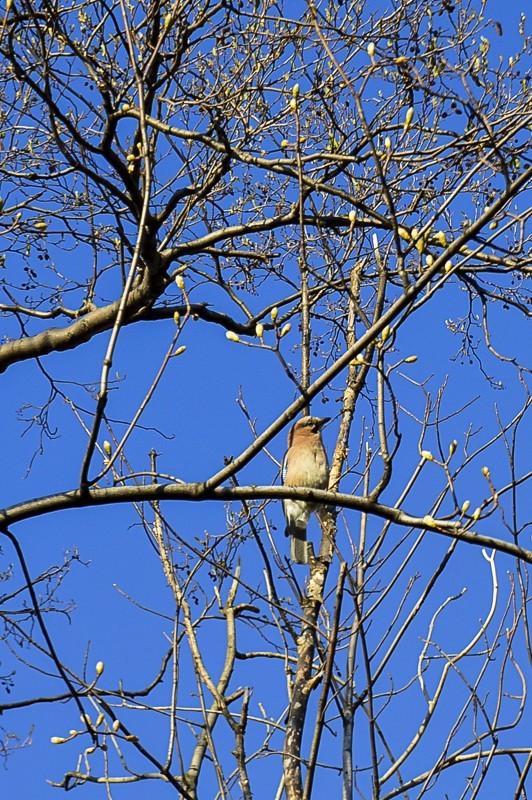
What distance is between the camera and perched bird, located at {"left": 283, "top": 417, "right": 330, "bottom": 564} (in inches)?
280

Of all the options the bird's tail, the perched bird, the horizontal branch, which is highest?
the perched bird

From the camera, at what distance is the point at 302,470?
291 inches

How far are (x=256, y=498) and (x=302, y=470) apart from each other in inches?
150

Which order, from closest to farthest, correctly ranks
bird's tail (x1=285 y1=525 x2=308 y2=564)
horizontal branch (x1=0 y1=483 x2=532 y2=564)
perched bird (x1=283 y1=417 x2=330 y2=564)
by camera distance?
horizontal branch (x1=0 y1=483 x2=532 y2=564), bird's tail (x1=285 y1=525 x2=308 y2=564), perched bird (x1=283 y1=417 x2=330 y2=564)

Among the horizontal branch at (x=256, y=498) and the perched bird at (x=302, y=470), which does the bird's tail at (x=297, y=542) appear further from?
the horizontal branch at (x=256, y=498)

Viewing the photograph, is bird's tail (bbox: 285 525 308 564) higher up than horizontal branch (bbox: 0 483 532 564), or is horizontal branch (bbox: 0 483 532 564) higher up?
bird's tail (bbox: 285 525 308 564)

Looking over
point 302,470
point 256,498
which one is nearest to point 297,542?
point 302,470

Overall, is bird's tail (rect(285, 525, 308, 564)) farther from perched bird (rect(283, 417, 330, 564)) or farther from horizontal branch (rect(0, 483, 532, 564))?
horizontal branch (rect(0, 483, 532, 564))

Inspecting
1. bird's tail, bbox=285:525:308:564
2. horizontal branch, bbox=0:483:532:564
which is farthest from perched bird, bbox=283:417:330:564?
horizontal branch, bbox=0:483:532:564

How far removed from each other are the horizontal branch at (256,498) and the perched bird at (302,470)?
334 cm

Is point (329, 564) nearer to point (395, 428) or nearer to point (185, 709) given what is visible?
point (185, 709)

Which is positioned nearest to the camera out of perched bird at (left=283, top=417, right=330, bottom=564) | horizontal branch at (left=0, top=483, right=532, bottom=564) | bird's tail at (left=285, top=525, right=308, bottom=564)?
horizontal branch at (left=0, top=483, right=532, bottom=564)

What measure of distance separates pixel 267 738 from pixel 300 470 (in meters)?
2.80

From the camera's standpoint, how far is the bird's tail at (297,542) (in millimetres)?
6926
